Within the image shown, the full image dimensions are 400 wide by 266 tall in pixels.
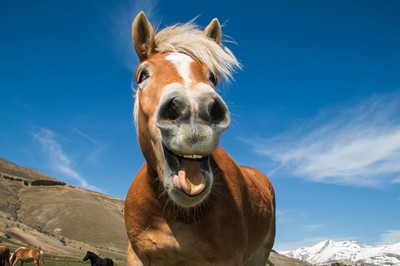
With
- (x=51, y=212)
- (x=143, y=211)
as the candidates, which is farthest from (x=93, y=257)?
(x=51, y=212)

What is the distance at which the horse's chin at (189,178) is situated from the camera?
10.8 feet

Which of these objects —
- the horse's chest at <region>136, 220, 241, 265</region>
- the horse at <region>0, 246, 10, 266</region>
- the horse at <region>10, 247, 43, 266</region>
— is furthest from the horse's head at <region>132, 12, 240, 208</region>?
the horse at <region>10, 247, 43, 266</region>

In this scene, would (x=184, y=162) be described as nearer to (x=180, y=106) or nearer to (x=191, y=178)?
(x=191, y=178)

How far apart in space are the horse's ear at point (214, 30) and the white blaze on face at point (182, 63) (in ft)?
3.54

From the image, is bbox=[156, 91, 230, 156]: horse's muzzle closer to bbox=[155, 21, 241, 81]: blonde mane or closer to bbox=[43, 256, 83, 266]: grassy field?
bbox=[155, 21, 241, 81]: blonde mane

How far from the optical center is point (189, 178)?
3.37 metres

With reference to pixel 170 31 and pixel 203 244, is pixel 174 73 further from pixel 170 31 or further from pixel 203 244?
pixel 203 244

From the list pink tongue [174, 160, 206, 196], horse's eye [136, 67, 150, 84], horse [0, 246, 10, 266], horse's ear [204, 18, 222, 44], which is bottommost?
pink tongue [174, 160, 206, 196]

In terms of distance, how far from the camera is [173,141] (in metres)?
3.25

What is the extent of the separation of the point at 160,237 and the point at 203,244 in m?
0.53

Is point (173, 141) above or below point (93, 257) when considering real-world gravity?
below

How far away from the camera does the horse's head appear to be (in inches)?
127

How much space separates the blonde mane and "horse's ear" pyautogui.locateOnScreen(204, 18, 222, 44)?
0.32m

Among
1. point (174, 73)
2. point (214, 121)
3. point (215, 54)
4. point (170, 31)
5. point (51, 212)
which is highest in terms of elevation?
point (51, 212)
